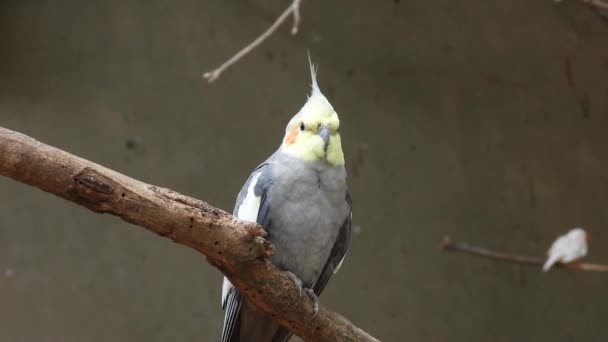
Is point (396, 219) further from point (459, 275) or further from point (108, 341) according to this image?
point (108, 341)

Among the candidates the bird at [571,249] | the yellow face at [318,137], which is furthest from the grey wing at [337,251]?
the bird at [571,249]

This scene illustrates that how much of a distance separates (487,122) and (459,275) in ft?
2.72

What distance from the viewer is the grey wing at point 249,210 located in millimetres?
2352

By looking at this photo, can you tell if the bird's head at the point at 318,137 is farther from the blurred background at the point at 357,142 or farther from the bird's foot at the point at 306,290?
the blurred background at the point at 357,142

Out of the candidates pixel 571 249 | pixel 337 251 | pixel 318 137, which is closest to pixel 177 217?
pixel 318 137

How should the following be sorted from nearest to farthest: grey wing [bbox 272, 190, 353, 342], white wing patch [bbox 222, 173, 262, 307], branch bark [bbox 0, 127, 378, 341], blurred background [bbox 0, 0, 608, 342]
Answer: branch bark [bbox 0, 127, 378, 341] → white wing patch [bbox 222, 173, 262, 307] → grey wing [bbox 272, 190, 353, 342] → blurred background [bbox 0, 0, 608, 342]

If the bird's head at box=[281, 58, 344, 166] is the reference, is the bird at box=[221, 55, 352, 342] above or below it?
below

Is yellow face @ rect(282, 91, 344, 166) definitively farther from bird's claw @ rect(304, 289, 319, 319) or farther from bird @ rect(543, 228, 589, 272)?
bird @ rect(543, 228, 589, 272)

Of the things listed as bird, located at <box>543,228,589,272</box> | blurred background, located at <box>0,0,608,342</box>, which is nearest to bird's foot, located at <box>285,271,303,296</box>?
bird, located at <box>543,228,589,272</box>

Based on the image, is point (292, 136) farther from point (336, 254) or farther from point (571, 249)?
point (571, 249)

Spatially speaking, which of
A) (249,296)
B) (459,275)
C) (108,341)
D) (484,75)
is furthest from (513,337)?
(249,296)

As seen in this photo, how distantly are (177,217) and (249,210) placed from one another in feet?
1.80

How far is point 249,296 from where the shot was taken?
2.08 m

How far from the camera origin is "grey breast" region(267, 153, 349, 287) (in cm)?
236
